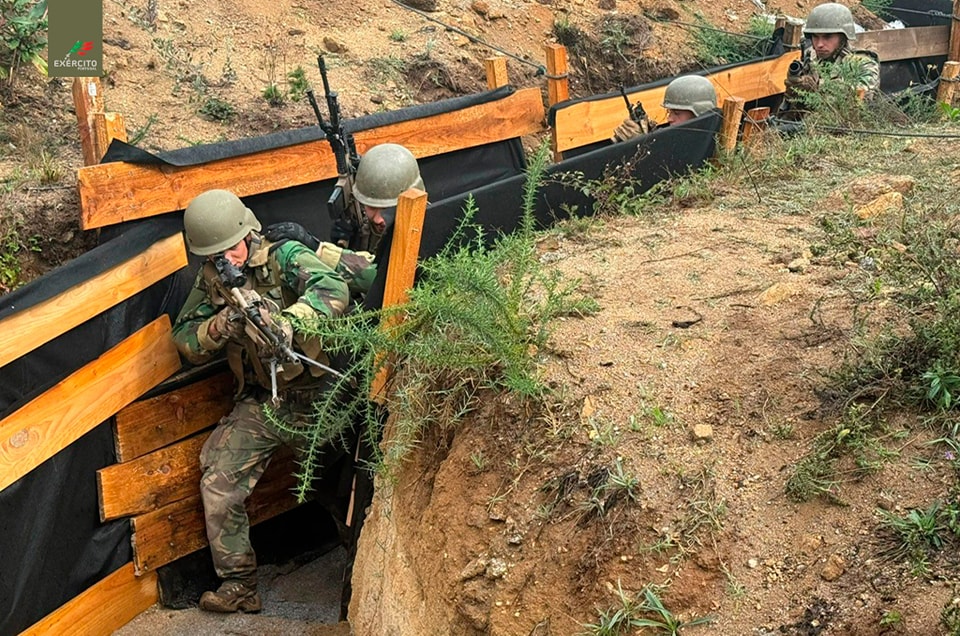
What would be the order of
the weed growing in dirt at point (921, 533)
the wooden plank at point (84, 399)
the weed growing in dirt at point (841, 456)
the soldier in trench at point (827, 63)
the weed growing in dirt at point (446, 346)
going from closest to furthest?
1. the weed growing in dirt at point (921, 533)
2. the weed growing in dirt at point (841, 456)
3. the weed growing in dirt at point (446, 346)
4. the wooden plank at point (84, 399)
5. the soldier in trench at point (827, 63)

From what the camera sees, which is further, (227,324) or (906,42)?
(906,42)

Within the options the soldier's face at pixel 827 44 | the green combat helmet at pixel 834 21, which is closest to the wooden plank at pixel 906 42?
the green combat helmet at pixel 834 21

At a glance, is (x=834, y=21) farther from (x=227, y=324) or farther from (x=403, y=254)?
(x=227, y=324)

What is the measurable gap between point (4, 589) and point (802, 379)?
3217 millimetres

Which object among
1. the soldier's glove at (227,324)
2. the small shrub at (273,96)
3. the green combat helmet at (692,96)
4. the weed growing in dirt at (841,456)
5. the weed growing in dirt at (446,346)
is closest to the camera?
the weed growing in dirt at (841,456)

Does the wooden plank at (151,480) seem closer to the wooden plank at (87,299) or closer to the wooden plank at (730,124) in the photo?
the wooden plank at (87,299)

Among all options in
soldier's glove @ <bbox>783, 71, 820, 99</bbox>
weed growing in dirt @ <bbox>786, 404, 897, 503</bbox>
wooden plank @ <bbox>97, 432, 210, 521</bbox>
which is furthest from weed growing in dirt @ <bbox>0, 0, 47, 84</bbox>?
soldier's glove @ <bbox>783, 71, 820, 99</bbox>

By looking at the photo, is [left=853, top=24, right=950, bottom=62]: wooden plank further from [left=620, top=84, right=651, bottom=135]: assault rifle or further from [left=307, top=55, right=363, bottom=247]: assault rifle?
[left=307, top=55, right=363, bottom=247]: assault rifle

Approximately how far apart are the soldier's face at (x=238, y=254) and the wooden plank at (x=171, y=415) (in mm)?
673

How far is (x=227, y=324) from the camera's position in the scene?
181 inches

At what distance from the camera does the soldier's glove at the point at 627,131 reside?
6973 millimetres

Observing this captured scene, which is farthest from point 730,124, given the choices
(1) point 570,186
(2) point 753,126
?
(1) point 570,186

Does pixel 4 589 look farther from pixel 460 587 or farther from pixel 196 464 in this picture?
pixel 460 587

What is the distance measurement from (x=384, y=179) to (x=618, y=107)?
9.02 feet
